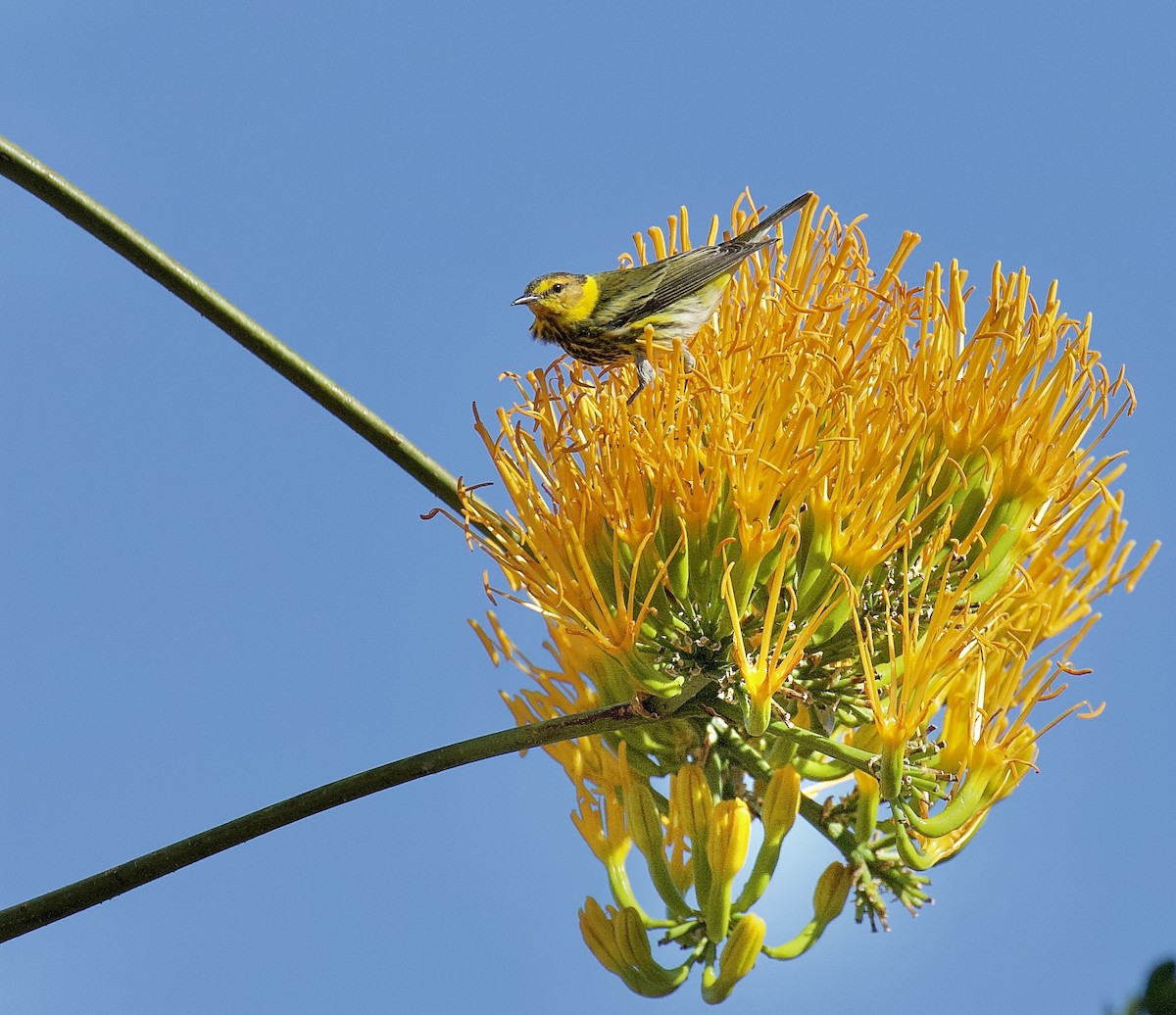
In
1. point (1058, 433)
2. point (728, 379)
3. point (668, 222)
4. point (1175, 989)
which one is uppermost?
point (668, 222)

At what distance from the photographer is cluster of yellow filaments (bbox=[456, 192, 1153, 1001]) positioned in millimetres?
2748

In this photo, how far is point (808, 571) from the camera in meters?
2.77

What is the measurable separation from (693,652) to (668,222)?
54.7 inches

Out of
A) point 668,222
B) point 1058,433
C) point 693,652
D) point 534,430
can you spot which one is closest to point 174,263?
point 534,430

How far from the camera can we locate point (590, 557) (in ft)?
9.56

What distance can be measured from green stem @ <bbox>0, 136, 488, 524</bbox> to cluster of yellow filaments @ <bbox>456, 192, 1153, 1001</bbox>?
39 cm

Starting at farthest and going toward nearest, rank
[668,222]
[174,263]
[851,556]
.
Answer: [668,222] < [851,556] < [174,263]

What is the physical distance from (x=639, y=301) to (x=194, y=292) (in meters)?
1.64

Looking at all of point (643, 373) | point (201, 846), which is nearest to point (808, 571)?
point (643, 373)

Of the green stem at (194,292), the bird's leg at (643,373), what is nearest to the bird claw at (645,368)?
the bird's leg at (643,373)

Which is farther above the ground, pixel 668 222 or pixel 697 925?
pixel 668 222

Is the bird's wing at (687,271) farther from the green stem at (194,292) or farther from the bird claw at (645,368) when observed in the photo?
the green stem at (194,292)

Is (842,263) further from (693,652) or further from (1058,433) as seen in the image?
(693,652)

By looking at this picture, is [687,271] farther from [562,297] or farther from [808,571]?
[808,571]
